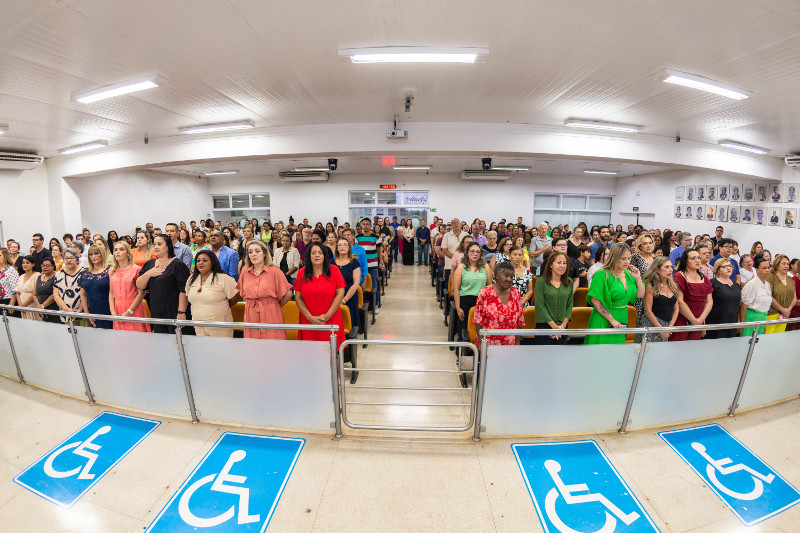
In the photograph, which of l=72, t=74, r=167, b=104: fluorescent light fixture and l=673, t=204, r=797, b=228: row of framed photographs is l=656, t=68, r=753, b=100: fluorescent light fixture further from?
l=673, t=204, r=797, b=228: row of framed photographs

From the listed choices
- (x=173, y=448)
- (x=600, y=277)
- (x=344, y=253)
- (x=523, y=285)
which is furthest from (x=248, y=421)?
(x=600, y=277)

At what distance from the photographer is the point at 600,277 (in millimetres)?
3264

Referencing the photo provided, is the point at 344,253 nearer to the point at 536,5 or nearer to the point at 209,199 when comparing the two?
the point at 536,5

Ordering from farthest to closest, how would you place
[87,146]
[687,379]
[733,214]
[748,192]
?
[733,214], [748,192], [87,146], [687,379]

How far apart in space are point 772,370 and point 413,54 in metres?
4.73

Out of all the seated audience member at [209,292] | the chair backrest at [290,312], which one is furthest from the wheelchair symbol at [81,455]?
the chair backrest at [290,312]

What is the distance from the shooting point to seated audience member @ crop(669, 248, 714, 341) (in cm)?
345

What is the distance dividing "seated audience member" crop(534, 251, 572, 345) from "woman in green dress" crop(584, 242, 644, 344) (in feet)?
0.82

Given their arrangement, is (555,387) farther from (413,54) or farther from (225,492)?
(413,54)

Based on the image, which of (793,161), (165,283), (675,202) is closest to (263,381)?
(165,283)

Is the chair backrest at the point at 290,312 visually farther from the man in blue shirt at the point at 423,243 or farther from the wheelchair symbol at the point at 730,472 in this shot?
the man in blue shirt at the point at 423,243

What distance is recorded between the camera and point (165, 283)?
335 centimetres

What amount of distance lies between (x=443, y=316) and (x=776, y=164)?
9881mm

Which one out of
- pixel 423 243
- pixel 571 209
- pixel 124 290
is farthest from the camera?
pixel 571 209
